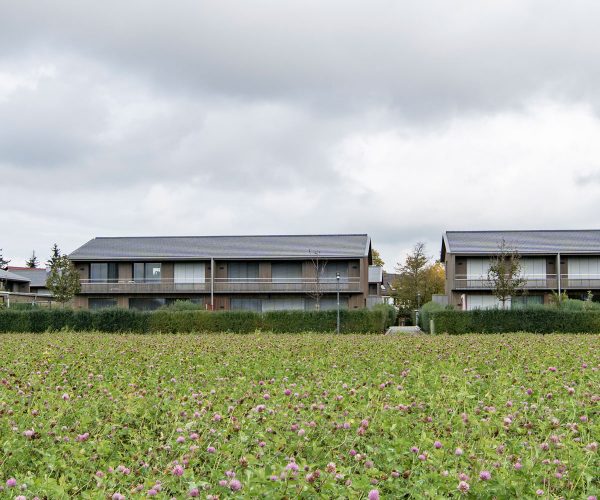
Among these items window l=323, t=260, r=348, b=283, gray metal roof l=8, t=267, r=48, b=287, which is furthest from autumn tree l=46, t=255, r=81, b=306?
gray metal roof l=8, t=267, r=48, b=287

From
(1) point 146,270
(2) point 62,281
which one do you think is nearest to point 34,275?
(1) point 146,270

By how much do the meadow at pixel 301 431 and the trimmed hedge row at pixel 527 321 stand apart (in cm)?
1660

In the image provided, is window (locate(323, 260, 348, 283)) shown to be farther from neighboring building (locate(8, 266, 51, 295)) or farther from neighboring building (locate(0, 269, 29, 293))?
neighboring building (locate(8, 266, 51, 295))

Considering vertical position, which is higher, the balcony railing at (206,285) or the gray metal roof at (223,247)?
the gray metal roof at (223,247)

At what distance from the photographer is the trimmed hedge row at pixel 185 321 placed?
26.3m

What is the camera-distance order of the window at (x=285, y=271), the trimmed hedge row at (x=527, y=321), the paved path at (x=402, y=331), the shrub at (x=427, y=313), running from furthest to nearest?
the window at (x=285, y=271)
the shrub at (x=427, y=313)
the trimmed hedge row at (x=527, y=321)
the paved path at (x=402, y=331)

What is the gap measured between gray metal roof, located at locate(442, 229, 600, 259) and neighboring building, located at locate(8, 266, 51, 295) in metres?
44.7

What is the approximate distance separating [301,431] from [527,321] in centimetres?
2239

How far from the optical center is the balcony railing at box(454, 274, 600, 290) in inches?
1704

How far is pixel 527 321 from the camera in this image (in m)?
25.0

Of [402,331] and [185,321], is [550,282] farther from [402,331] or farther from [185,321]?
[185,321]

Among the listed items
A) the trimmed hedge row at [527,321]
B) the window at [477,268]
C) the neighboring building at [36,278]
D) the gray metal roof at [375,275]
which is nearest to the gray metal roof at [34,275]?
the neighboring building at [36,278]

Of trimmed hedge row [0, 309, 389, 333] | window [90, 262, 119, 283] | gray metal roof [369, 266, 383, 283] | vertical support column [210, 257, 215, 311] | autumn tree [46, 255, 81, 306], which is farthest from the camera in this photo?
gray metal roof [369, 266, 383, 283]

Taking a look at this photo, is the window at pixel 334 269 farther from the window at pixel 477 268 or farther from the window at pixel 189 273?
the window at pixel 189 273
